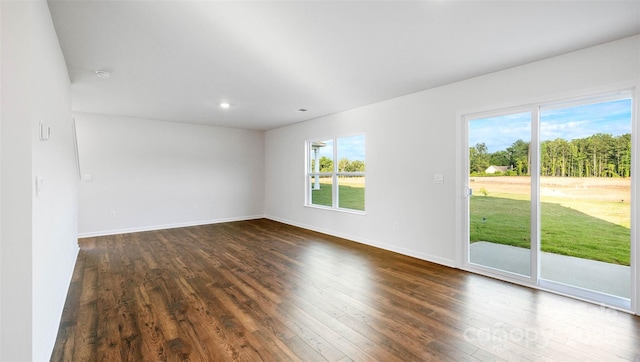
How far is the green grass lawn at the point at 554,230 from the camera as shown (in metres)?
2.95

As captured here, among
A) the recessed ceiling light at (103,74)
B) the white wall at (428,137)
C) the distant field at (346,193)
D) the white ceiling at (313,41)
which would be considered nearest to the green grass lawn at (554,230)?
the white wall at (428,137)

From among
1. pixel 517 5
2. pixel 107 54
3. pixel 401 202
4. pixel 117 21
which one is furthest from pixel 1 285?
pixel 401 202

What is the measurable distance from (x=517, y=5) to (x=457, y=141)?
71.5 inches

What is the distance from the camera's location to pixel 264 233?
5.75m

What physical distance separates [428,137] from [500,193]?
1.14 m

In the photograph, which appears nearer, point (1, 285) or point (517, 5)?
point (1, 285)

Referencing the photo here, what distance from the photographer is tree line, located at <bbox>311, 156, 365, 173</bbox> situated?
208 inches

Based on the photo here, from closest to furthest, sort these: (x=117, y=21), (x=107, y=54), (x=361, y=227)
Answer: (x=117, y=21) < (x=107, y=54) < (x=361, y=227)

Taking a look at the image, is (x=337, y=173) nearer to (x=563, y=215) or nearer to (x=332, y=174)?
(x=332, y=174)

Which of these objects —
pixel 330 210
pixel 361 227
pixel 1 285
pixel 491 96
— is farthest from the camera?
pixel 330 210

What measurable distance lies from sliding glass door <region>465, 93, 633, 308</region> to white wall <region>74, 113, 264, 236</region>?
546cm

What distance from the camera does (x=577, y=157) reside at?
9.51ft

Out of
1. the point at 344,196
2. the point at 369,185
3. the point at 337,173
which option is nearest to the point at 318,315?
the point at 369,185

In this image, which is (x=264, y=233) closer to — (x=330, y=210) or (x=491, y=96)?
(x=330, y=210)
